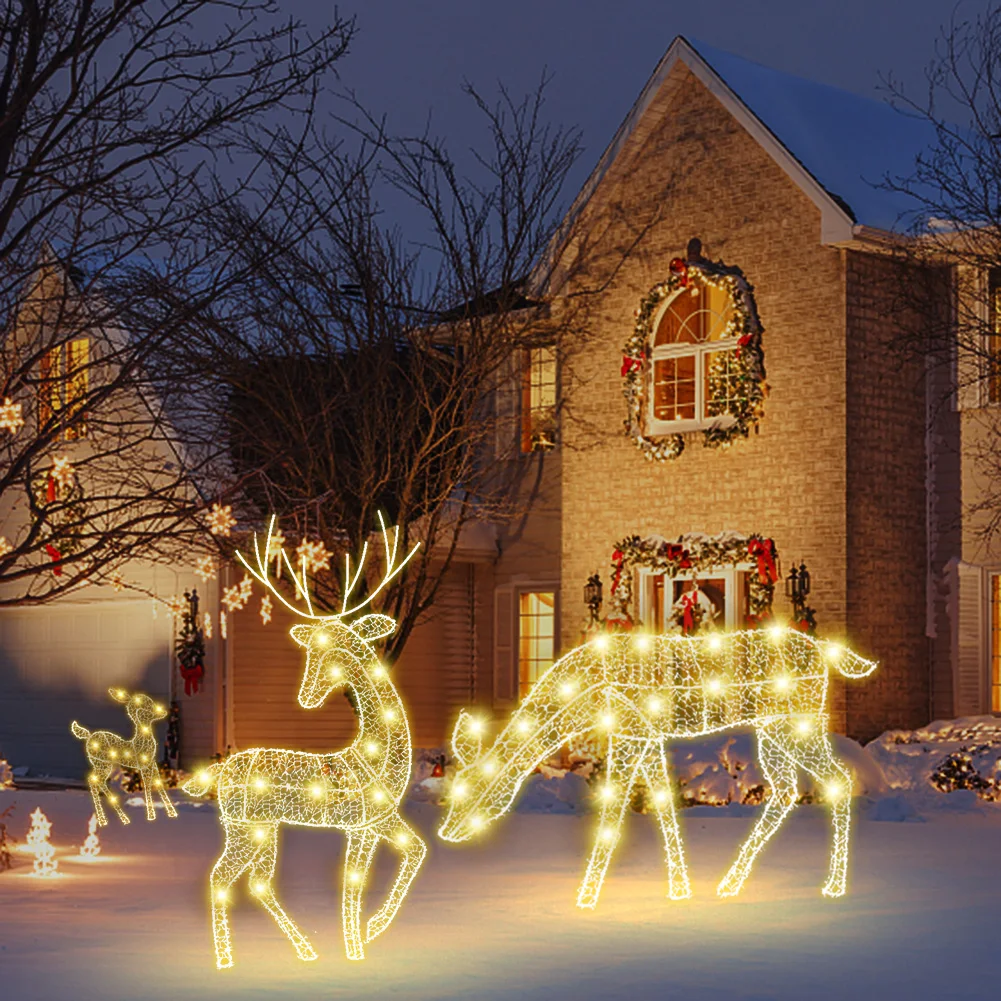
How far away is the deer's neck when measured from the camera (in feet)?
31.7

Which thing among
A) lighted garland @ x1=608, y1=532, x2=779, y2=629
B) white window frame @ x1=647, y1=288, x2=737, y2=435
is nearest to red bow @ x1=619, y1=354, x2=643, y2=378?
white window frame @ x1=647, y1=288, x2=737, y2=435

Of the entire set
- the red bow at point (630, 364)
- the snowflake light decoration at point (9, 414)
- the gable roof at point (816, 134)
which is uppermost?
the gable roof at point (816, 134)

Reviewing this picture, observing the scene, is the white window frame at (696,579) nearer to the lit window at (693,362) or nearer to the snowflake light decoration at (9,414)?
the lit window at (693,362)

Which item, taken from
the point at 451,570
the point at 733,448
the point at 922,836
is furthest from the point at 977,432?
the point at 451,570

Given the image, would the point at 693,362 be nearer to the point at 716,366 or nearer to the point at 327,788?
the point at 716,366

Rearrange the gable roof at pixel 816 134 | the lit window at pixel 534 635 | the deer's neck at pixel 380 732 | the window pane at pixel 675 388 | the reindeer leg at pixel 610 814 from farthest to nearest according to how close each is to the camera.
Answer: the lit window at pixel 534 635 → the window pane at pixel 675 388 → the gable roof at pixel 816 134 → the reindeer leg at pixel 610 814 → the deer's neck at pixel 380 732

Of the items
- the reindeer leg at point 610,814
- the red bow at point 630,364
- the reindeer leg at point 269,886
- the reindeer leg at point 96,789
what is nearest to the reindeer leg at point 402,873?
the reindeer leg at point 269,886

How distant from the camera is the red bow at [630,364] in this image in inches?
882

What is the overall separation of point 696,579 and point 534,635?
3868 mm

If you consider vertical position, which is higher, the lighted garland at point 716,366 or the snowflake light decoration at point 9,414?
the lighted garland at point 716,366

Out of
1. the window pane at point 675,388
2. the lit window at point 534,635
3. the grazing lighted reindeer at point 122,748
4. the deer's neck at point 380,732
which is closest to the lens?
the deer's neck at point 380,732

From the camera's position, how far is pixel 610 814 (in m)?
11.9

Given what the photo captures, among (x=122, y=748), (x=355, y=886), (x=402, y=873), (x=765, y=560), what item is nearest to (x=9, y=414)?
(x=355, y=886)

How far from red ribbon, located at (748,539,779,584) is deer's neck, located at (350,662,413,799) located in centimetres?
1172
